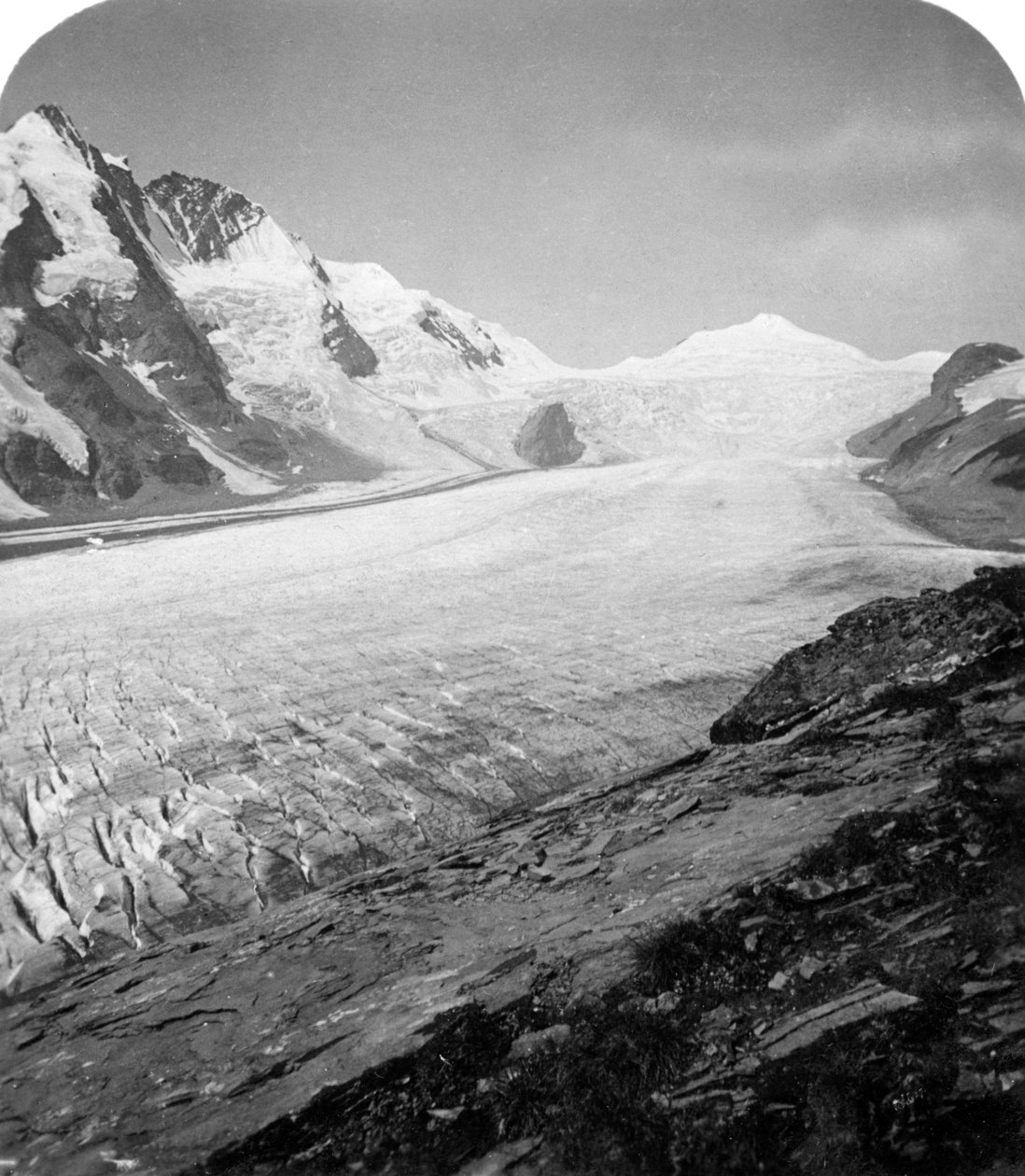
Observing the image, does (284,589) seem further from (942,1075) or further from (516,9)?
(942,1075)

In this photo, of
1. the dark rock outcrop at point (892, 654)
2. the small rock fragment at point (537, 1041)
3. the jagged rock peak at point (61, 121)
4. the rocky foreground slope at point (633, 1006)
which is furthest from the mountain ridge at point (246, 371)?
the small rock fragment at point (537, 1041)

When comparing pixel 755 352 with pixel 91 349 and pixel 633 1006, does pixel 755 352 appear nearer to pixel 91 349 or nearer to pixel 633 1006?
pixel 633 1006

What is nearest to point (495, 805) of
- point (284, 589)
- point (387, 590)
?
point (387, 590)

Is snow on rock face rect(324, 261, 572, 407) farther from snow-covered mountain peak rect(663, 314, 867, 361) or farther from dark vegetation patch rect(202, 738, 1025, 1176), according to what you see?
dark vegetation patch rect(202, 738, 1025, 1176)

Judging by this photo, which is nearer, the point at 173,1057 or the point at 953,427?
the point at 173,1057

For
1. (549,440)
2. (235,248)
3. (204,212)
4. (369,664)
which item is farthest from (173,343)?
(369,664)

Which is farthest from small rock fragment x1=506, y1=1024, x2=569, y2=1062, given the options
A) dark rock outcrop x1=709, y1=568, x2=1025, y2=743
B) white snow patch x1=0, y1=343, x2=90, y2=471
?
white snow patch x1=0, y1=343, x2=90, y2=471
